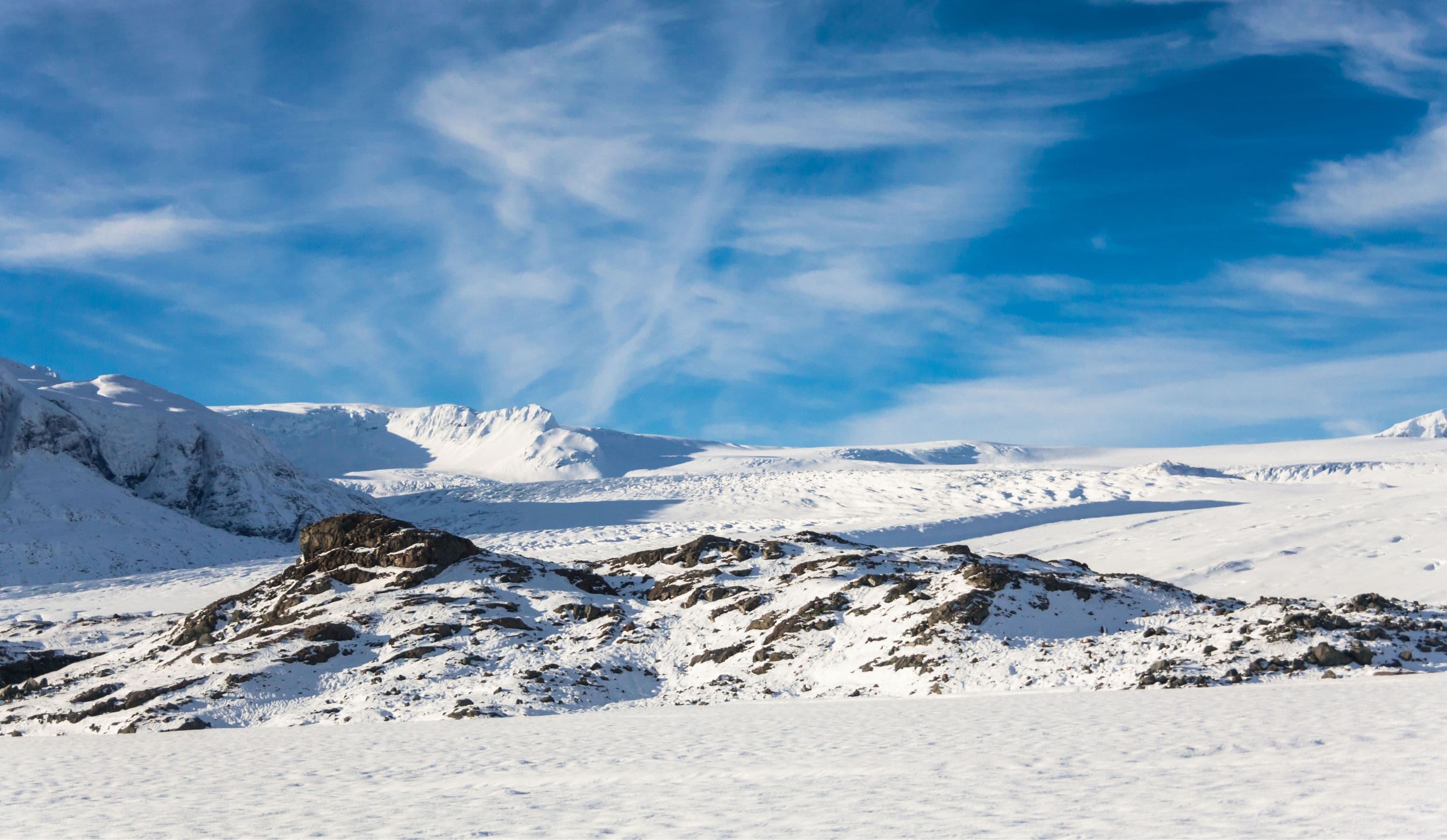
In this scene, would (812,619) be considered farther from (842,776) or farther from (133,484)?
(133,484)

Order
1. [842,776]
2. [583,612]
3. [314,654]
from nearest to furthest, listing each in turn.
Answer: [842,776]
[314,654]
[583,612]

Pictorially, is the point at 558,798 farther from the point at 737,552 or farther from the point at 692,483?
the point at 692,483

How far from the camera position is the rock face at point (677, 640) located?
22.3m

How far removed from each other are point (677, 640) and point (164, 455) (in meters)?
76.5

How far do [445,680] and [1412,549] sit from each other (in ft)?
130

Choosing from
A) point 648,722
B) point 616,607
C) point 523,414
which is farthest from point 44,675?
point 523,414

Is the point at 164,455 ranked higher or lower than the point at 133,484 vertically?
higher

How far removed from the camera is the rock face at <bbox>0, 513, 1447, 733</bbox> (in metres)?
22.3

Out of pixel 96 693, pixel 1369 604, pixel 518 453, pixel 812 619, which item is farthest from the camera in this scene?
pixel 518 453

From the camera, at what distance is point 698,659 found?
1094 inches

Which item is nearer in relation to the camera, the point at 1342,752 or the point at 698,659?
the point at 1342,752

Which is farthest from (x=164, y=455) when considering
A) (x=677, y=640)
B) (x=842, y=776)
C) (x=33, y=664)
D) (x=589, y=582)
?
(x=842, y=776)

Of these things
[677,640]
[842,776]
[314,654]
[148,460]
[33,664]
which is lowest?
[33,664]

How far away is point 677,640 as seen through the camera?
2977cm
